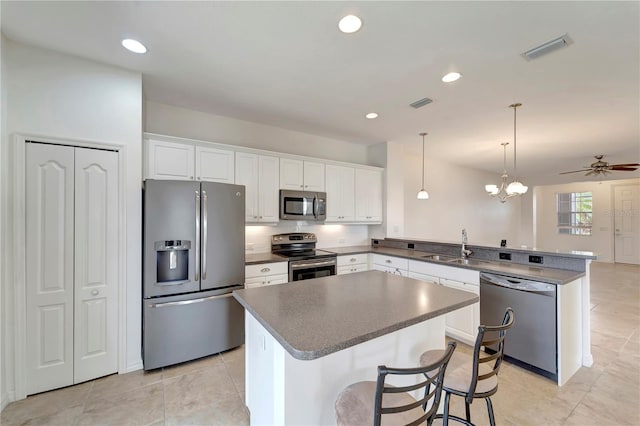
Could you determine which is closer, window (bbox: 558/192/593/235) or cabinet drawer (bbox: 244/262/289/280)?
cabinet drawer (bbox: 244/262/289/280)

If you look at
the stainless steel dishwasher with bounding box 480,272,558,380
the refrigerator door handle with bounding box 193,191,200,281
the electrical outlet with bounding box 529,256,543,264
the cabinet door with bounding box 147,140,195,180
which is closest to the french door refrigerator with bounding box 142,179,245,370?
the refrigerator door handle with bounding box 193,191,200,281

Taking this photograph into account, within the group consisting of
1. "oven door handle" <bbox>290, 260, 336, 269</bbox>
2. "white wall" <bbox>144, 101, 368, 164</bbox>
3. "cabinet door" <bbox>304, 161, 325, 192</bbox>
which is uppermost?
"white wall" <bbox>144, 101, 368, 164</bbox>

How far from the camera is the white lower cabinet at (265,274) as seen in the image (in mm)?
3264

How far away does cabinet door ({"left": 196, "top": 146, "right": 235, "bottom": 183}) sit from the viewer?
127 inches

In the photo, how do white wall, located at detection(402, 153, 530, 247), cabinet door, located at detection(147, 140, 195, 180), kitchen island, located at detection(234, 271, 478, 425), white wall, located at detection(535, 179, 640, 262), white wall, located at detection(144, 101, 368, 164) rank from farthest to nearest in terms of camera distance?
white wall, located at detection(535, 179, 640, 262) < white wall, located at detection(402, 153, 530, 247) < white wall, located at detection(144, 101, 368, 164) < cabinet door, located at detection(147, 140, 195, 180) < kitchen island, located at detection(234, 271, 478, 425)

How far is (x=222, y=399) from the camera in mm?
2205

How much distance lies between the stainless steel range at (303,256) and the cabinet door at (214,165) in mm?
1166

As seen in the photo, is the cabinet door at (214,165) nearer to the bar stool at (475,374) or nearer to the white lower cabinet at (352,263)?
the white lower cabinet at (352,263)

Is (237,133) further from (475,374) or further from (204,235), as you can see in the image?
(475,374)

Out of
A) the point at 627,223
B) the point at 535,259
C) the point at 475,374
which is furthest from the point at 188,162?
the point at 627,223

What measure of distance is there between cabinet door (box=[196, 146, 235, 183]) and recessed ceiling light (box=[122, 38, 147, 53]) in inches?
43.0

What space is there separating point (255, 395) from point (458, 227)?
6.70 m

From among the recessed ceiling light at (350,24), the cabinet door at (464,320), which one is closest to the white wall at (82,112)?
the recessed ceiling light at (350,24)

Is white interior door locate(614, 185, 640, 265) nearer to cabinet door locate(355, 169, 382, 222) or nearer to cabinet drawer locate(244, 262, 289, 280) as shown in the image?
cabinet door locate(355, 169, 382, 222)
